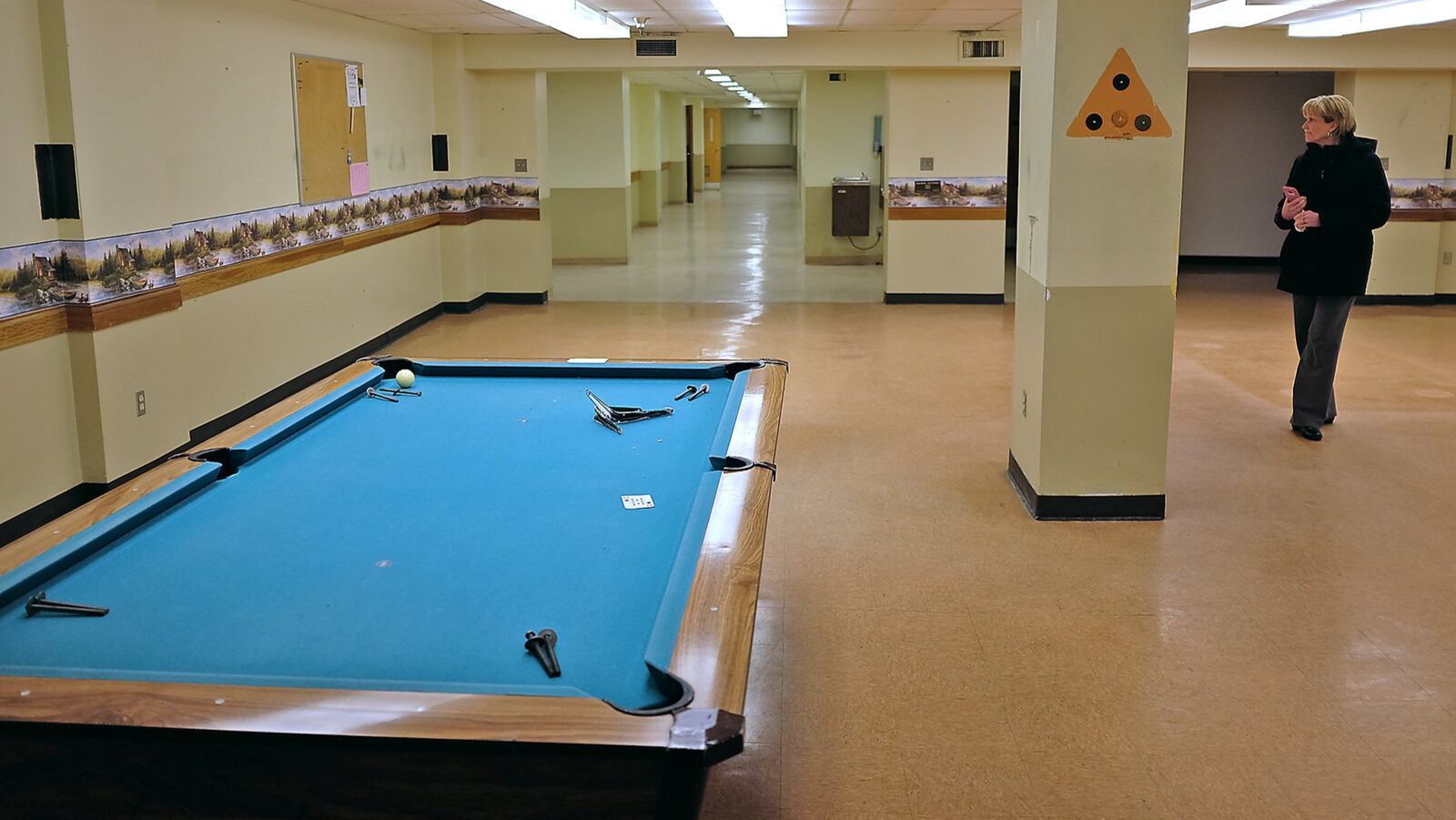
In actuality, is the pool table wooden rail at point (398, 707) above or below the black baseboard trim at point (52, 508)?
above

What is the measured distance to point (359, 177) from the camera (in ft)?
27.5

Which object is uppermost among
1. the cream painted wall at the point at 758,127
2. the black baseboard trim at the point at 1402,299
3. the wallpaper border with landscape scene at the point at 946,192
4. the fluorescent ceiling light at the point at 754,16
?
the cream painted wall at the point at 758,127

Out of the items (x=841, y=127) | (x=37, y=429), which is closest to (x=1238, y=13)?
(x=841, y=127)

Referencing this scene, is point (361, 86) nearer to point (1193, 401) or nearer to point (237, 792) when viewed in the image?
point (1193, 401)

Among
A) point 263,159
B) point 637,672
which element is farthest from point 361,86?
point 637,672

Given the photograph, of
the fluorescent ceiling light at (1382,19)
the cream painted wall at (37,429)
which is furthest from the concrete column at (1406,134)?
the cream painted wall at (37,429)

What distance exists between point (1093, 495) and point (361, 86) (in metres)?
5.92

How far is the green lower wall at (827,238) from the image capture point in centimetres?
1361

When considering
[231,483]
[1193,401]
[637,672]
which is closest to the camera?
[637,672]

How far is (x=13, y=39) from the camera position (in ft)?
15.6

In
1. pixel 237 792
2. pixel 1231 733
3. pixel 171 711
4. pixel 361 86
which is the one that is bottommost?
pixel 1231 733

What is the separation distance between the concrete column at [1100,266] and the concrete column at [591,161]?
961 cm

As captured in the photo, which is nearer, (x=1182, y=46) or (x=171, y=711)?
(x=171, y=711)

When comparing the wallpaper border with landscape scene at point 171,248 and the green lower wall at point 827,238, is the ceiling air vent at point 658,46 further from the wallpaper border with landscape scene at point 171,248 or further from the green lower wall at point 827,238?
the green lower wall at point 827,238
